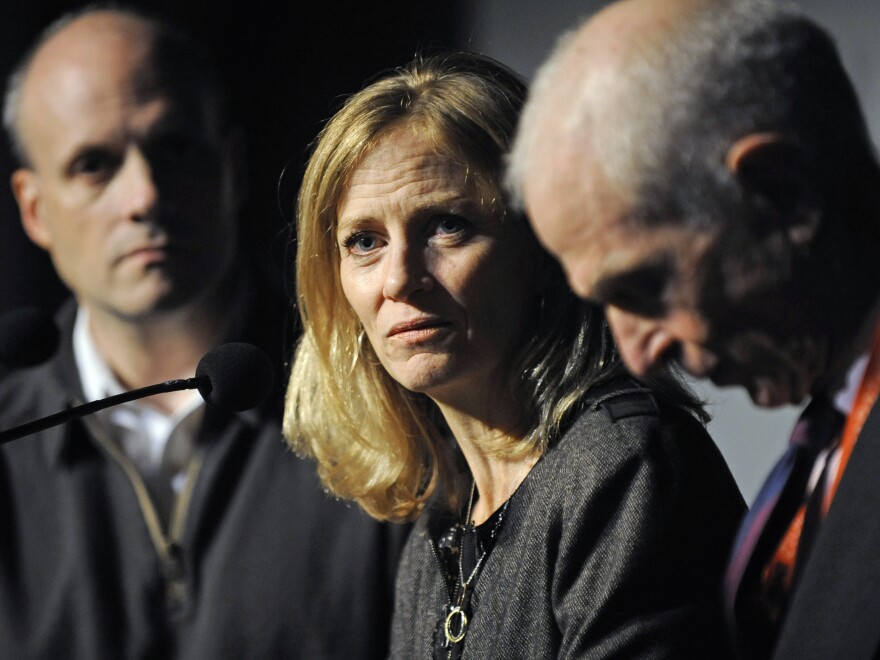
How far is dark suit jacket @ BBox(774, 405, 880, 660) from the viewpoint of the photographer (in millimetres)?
715

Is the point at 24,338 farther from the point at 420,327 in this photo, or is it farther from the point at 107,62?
the point at 107,62

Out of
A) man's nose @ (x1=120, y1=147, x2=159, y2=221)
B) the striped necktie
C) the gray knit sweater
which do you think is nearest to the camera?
the striped necktie

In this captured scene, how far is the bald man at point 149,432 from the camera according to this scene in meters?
1.59

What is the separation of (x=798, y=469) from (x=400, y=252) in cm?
44

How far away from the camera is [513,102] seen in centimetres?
116

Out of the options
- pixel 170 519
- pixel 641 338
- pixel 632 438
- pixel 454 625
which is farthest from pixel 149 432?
pixel 641 338

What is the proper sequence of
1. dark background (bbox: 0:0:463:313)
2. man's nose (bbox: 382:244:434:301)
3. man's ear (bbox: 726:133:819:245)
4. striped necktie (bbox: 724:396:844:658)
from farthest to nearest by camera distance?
1. dark background (bbox: 0:0:463:313)
2. man's nose (bbox: 382:244:434:301)
3. striped necktie (bbox: 724:396:844:658)
4. man's ear (bbox: 726:133:819:245)

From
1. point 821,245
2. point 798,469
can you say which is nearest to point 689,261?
point 821,245

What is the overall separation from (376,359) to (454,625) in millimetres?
313

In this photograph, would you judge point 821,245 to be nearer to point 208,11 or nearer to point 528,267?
point 528,267

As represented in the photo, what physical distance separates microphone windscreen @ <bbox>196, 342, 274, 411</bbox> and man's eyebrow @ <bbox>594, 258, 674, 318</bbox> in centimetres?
33

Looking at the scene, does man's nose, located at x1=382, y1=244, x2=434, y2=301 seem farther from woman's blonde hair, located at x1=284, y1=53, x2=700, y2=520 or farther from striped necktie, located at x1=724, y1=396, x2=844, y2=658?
striped necktie, located at x1=724, y1=396, x2=844, y2=658

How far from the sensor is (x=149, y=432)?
1.77 m

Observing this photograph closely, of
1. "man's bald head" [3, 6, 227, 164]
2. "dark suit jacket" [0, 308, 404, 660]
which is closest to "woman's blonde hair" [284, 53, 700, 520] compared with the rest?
"dark suit jacket" [0, 308, 404, 660]
